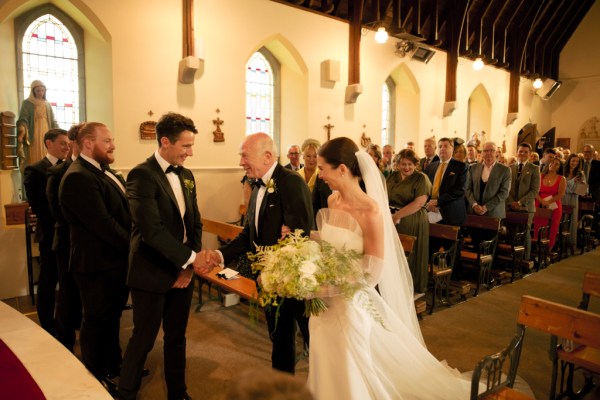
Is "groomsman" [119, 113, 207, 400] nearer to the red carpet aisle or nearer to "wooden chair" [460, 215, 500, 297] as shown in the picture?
the red carpet aisle

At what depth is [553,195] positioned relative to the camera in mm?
7586

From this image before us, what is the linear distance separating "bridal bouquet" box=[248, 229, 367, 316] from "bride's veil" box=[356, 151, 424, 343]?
0.48 metres

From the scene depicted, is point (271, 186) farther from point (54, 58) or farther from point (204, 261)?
point (54, 58)

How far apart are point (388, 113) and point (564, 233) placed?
5201mm

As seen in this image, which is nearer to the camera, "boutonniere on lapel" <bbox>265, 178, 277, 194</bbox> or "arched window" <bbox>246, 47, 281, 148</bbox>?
"boutonniere on lapel" <bbox>265, 178, 277, 194</bbox>

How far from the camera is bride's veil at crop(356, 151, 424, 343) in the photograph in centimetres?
271

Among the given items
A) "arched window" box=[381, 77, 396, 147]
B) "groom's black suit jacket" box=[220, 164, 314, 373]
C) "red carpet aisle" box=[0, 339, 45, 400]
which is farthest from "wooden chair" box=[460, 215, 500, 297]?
"arched window" box=[381, 77, 396, 147]

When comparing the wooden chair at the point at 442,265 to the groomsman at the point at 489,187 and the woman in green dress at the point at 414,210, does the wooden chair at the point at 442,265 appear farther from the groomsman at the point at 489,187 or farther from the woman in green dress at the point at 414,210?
the groomsman at the point at 489,187

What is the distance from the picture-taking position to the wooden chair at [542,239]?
6.93 metres

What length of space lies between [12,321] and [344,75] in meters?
7.73

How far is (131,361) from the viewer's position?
262 centimetres

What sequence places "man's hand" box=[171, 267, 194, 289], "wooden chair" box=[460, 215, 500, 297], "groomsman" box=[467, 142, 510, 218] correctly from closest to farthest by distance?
1. "man's hand" box=[171, 267, 194, 289]
2. "wooden chair" box=[460, 215, 500, 297]
3. "groomsman" box=[467, 142, 510, 218]

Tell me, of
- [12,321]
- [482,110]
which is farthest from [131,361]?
[482,110]

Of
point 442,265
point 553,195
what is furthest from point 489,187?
point 553,195
